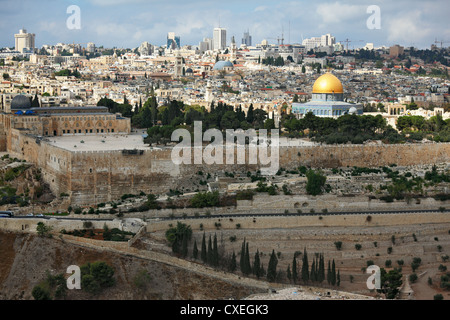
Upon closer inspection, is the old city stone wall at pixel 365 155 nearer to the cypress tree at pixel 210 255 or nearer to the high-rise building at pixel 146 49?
the cypress tree at pixel 210 255

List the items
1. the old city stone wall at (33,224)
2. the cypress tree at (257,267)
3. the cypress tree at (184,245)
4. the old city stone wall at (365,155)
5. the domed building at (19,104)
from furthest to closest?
1. the domed building at (19,104)
2. the old city stone wall at (365,155)
3. the old city stone wall at (33,224)
4. the cypress tree at (184,245)
5. the cypress tree at (257,267)

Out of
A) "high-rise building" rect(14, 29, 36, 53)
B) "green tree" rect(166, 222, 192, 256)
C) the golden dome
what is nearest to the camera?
"green tree" rect(166, 222, 192, 256)

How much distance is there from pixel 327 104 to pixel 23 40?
92.3m

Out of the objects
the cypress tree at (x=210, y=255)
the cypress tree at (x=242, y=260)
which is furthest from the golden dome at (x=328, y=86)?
the cypress tree at (x=210, y=255)

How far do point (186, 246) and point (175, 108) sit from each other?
771 inches

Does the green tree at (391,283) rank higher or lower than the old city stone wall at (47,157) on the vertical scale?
lower

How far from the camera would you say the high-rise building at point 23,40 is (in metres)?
134

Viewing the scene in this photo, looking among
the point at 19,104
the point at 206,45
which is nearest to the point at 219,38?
the point at 206,45

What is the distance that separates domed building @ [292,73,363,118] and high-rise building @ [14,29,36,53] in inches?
3479

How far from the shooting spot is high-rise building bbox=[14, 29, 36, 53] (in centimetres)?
13425

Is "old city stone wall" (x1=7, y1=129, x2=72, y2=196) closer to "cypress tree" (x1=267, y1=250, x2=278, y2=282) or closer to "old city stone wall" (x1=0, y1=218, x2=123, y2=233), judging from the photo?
"old city stone wall" (x1=0, y1=218, x2=123, y2=233)

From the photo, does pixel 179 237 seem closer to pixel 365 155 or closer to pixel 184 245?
pixel 184 245

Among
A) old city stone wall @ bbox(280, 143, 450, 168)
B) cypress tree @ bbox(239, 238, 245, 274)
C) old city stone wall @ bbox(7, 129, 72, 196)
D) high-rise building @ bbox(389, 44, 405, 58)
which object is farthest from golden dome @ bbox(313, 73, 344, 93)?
high-rise building @ bbox(389, 44, 405, 58)

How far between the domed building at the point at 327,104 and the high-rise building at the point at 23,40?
290 feet
